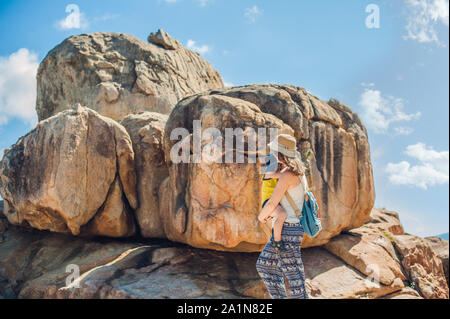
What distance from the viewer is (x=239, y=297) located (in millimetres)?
6707

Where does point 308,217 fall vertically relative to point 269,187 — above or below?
below

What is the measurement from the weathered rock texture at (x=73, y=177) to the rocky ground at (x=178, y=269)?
552mm

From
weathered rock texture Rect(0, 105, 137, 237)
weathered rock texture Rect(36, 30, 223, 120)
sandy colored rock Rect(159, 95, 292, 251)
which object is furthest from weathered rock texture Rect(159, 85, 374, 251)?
weathered rock texture Rect(36, 30, 223, 120)

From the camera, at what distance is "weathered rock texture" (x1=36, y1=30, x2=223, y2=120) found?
1377cm

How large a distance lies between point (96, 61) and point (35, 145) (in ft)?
22.8

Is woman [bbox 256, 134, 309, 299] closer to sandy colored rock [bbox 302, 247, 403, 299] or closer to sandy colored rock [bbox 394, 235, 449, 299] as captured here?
sandy colored rock [bbox 302, 247, 403, 299]

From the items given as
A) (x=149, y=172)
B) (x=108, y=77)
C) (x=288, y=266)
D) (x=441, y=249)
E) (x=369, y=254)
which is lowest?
(x=441, y=249)

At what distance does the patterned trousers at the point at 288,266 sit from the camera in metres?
4.66

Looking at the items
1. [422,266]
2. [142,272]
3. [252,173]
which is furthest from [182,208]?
[422,266]

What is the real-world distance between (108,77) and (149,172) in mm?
6638

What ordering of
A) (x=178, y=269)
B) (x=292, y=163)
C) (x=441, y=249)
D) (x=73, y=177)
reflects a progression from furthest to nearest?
(x=441, y=249) → (x=73, y=177) → (x=178, y=269) → (x=292, y=163)

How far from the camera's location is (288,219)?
15.4ft

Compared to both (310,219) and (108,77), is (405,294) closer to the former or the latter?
(310,219)
